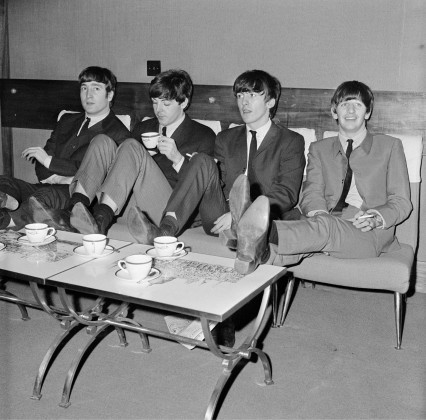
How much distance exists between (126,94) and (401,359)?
2505mm

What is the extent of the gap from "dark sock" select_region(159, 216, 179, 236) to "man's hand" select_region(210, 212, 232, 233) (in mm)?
247

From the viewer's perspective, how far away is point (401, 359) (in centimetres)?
249

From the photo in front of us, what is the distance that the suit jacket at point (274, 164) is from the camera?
3055 millimetres

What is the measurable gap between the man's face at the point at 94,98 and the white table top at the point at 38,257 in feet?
4.60

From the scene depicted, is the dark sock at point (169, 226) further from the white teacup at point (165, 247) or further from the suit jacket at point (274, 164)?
the suit jacket at point (274, 164)

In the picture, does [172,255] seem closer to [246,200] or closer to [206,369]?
[246,200]

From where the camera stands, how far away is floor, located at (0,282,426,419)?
2.07 meters

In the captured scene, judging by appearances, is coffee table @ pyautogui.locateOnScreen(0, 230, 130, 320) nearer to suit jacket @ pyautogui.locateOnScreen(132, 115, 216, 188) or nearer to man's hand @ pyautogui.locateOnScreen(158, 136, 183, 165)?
man's hand @ pyautogui.locateOnScreen(158, 136, 183, 165)

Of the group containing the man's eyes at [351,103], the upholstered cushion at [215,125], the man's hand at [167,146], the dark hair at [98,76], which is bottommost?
the man's hand at [167,146]

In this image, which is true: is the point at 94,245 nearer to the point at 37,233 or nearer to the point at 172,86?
the point at 37,233

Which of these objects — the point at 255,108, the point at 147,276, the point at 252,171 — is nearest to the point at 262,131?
the point at 255,108

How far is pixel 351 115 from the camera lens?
2990 mm

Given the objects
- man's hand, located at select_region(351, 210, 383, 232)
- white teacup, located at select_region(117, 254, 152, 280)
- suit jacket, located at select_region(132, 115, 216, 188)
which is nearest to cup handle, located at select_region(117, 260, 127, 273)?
white teacup, located at select_region(117, 254, 152, 280)

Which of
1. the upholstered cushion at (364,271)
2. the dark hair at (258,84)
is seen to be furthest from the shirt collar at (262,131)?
the upholstered cushion at (364,271)
